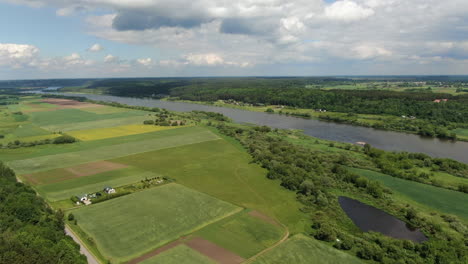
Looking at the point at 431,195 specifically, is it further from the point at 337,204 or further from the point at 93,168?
the point at 93,168

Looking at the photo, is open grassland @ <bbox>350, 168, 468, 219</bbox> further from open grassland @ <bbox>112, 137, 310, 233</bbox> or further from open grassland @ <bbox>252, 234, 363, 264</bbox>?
open grassland @ <bbox>252, 234, 363, 264</bbox>

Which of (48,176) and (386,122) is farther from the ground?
(386,122)

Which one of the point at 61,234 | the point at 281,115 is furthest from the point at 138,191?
the point at 281,115

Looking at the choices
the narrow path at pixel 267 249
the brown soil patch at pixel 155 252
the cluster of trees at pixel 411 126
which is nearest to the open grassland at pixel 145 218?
the brown soil patch at pixel 155 252

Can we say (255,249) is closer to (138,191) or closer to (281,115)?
(138,191)

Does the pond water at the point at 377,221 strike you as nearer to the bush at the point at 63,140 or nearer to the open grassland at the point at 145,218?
the open grassland at the point at 145,218

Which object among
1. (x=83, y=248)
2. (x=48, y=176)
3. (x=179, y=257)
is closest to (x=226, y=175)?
(x=179, y=257)
